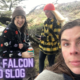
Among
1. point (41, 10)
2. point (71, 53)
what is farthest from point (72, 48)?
point (41, 10)

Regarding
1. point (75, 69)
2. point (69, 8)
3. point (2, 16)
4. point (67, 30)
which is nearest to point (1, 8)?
point (2, 16)

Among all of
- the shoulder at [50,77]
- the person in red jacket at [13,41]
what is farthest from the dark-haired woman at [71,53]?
the person in red jacket at [13,41]

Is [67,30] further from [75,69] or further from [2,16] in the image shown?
[2,16]

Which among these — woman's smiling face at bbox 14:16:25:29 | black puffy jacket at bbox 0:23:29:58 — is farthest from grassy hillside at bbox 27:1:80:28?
black puffy jacket at bbox 0:23:29:58

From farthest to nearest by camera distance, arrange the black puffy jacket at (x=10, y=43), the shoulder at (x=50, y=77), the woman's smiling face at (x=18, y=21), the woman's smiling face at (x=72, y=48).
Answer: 1. the woman's smiling face at (x=18, y=21)
2. the black puffy jacket at (x=10, y=43)
3. the shoulder at (x=50, y=77)
4. the woman's smiling face at (x=72, y=48)

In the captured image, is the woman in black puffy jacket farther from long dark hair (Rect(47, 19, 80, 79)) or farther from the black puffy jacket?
long dark hair (Rect(47, 19, 80, 79))

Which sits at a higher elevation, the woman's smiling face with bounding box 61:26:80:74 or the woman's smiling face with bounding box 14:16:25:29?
the woman's smiling face with bounding box 14:16:25:29

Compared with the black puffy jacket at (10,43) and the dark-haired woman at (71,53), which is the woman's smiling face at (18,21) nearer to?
the black puffy jacket at (10,43)

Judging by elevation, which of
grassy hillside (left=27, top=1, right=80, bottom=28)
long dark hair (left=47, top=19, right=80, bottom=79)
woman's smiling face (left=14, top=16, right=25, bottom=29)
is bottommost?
long dark hair (left=47, top=19, right=80, bottom=79)

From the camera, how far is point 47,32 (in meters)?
1.16

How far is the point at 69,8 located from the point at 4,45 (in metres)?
2.84

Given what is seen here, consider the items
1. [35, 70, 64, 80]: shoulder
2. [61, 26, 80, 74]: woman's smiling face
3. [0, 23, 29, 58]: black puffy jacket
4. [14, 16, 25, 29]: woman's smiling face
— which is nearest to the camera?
Answer: [61, 26, 80, 74]: woman's smiling face

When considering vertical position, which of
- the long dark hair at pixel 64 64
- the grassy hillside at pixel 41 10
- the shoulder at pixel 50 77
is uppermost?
the grassy hillside at pixel 41 10

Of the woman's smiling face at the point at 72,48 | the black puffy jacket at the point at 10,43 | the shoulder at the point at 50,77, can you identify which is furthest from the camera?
the black puffy jacket at the point at 10,43
